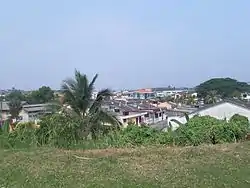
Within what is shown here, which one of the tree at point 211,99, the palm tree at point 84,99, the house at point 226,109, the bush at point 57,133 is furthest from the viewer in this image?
the tree at point 211,99

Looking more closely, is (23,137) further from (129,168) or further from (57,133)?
(129,168)

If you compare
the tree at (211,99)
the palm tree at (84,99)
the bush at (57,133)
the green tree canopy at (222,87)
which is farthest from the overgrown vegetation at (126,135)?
the green tree canopy at (222,87)

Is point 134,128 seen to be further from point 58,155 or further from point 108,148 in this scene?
point 58,155

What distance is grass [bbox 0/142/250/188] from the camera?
17.6ft

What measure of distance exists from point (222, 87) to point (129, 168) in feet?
278

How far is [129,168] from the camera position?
20.2 ft

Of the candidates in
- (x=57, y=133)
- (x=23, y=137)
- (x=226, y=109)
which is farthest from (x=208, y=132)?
(x=226, y=109)

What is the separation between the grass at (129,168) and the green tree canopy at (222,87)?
7720cm

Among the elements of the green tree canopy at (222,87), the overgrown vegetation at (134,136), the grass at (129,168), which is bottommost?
the grass at (129,168)

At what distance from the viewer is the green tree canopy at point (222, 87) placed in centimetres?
8575

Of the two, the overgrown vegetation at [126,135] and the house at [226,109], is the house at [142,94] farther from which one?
the overgrown vegetation at [126,135]

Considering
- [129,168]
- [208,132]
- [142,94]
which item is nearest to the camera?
[129,168]

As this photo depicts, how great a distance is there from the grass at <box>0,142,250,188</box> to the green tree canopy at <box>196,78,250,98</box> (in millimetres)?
77199

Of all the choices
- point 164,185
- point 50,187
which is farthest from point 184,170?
point 50,187
